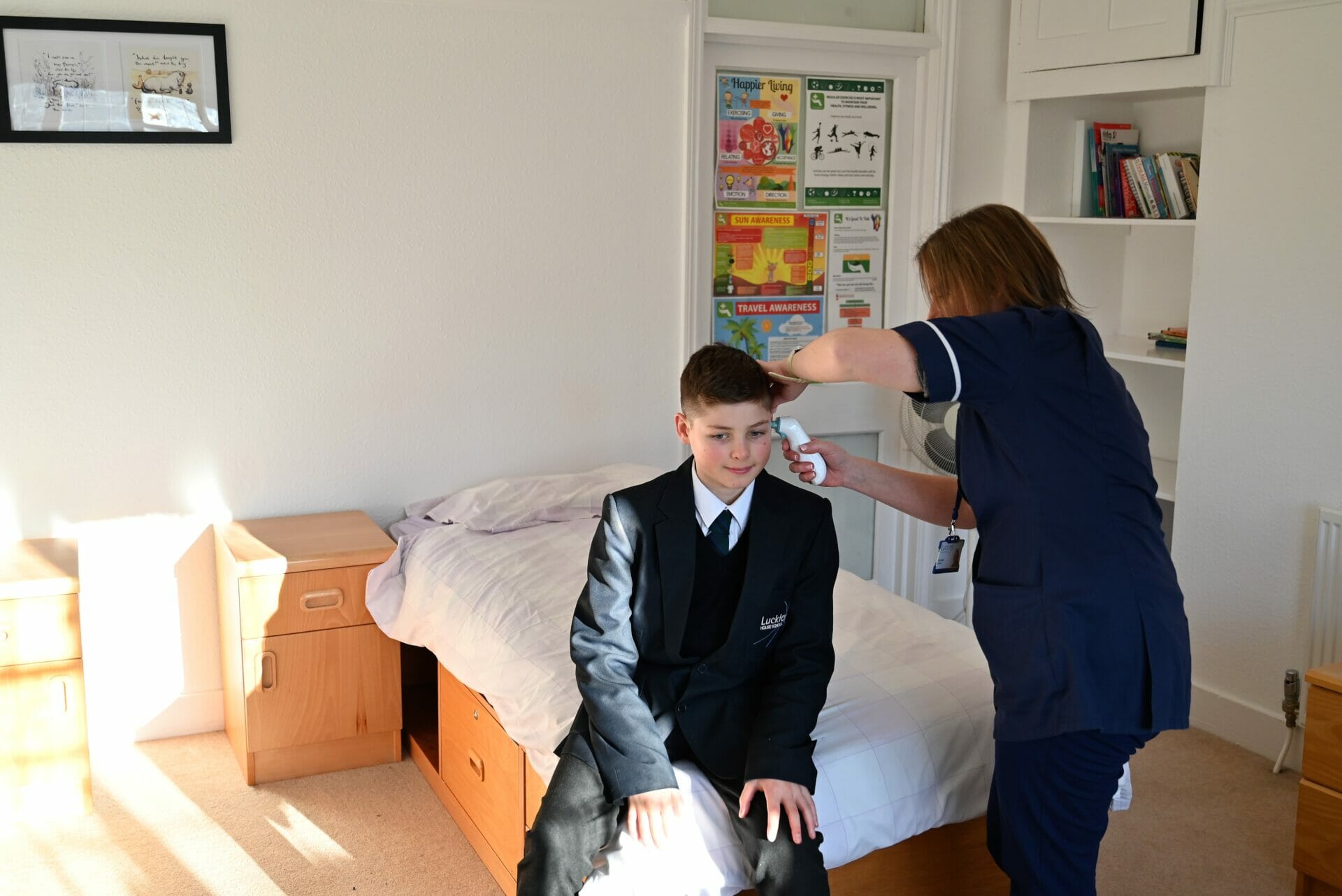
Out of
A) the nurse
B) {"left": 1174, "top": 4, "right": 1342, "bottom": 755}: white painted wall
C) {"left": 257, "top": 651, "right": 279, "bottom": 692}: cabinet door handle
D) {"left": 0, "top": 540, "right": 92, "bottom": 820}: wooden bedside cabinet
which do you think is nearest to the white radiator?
{"left": 1174, "top": 4, "right": 1342, "bottom": 755}: white painted wall

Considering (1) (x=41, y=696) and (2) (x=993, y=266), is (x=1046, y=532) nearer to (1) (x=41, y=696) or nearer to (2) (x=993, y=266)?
(2) (x=993, y=266)

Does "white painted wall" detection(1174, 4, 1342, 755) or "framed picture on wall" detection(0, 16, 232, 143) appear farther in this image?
"white painted wall" detection(1174, 4, 1342, 755)

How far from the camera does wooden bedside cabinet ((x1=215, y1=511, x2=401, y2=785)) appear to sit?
322 centimetres

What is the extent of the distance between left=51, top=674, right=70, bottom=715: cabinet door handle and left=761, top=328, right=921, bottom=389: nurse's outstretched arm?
2169 mm

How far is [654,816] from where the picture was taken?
202cm

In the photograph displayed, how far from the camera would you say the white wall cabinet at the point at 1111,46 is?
11.7ft

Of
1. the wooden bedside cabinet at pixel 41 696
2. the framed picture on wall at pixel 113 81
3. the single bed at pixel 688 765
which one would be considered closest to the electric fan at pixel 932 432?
the single bed at pixel 688 765

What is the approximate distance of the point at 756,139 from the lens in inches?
163

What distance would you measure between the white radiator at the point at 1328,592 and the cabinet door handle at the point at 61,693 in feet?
10.5

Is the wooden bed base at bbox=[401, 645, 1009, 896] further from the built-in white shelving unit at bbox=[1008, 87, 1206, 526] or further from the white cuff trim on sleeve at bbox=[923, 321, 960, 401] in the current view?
the built-in white shelving unit at bbox=[1008, 87, 1206, 526]

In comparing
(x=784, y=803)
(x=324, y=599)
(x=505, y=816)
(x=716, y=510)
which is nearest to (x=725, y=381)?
(x=716, y=510)

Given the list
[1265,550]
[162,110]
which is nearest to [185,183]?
[162,110]

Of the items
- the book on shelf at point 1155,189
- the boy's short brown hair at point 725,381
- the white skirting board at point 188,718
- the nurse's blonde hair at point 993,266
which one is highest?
the book on shelf at point 1155,189

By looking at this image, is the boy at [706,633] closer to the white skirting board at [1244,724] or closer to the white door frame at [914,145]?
the white door frame at [914,145]
